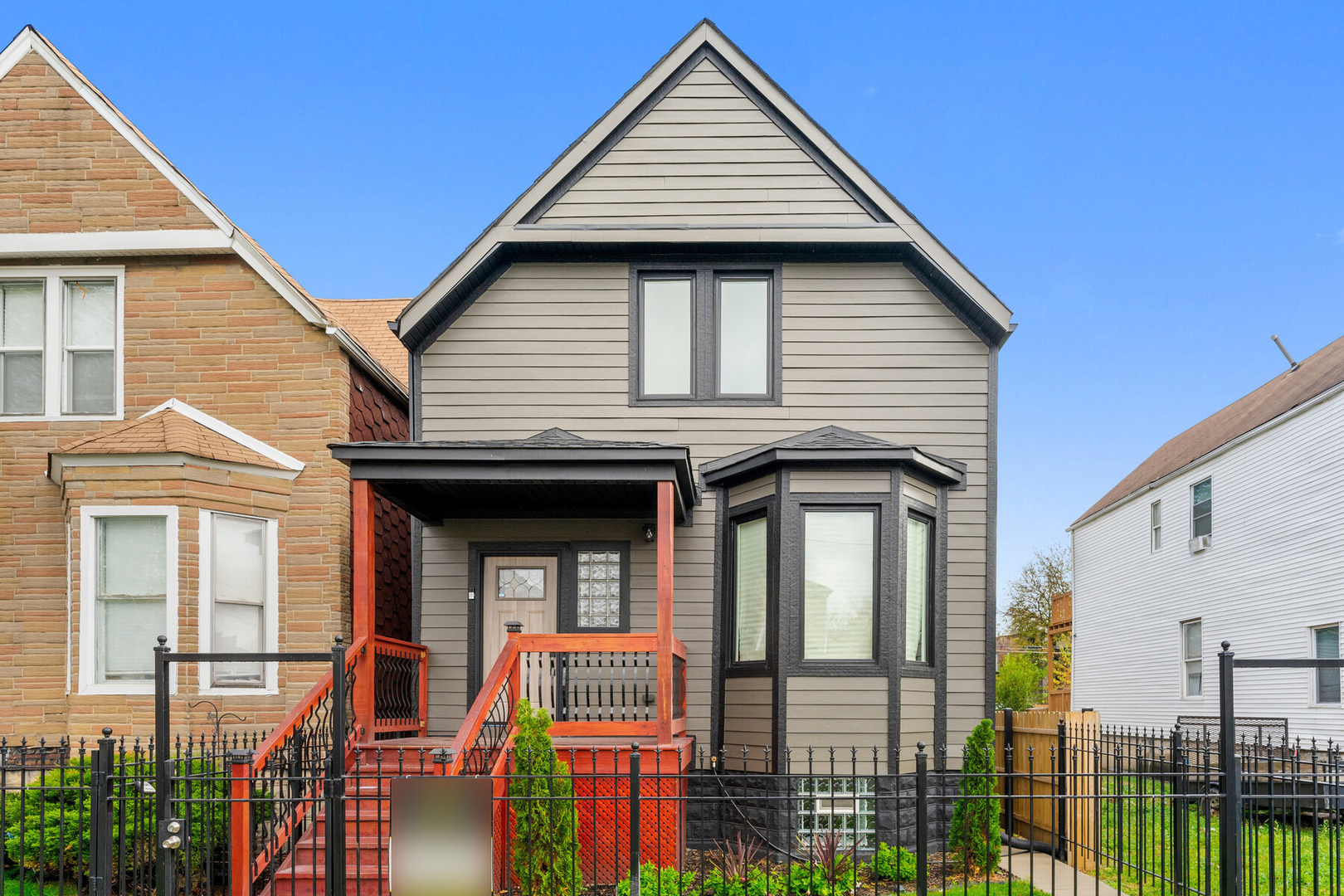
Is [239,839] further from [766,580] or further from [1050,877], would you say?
[1050,877]

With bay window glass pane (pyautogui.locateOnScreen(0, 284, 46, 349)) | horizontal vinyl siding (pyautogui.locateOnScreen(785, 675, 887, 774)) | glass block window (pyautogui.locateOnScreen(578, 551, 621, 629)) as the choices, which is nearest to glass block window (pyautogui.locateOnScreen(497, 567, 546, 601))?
glass block window (pyautogui.locateOnScreen(578, 551, 621, 629))

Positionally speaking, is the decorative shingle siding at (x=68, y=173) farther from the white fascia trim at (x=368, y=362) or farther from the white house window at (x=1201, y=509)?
the white house window at (x=1201, y=509)

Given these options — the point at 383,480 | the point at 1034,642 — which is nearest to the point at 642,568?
the point at 383,480

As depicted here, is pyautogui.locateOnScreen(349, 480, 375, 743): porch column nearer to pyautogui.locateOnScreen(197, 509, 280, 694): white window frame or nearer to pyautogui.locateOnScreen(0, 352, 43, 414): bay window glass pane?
pyautogui.locateOnScreen(197, 509, 280, 694): white window frame

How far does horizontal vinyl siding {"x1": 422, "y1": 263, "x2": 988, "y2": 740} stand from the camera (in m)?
12.3

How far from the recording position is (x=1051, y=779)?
35.8ft

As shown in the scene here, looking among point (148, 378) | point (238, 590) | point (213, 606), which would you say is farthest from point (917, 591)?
point (148, 378)

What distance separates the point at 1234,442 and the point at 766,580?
12146 millimetres

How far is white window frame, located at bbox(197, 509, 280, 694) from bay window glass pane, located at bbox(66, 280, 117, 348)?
2.61 m

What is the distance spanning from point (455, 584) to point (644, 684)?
239cm

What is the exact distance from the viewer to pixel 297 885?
8.41 metres

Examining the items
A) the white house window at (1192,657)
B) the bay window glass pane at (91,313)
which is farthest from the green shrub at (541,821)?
the white house window at (1192,657)

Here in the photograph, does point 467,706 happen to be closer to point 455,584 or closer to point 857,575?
point 455,584

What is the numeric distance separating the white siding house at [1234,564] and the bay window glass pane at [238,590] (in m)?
14.8
